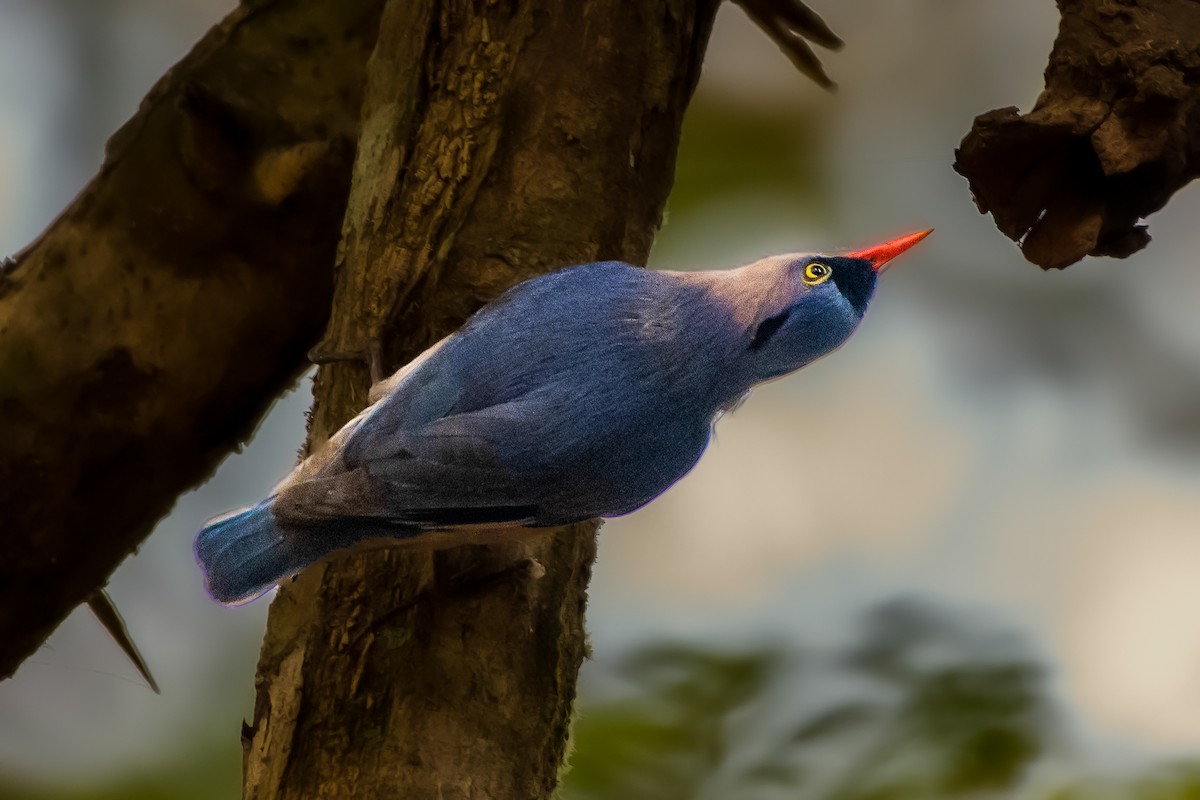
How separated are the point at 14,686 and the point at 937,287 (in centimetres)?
206

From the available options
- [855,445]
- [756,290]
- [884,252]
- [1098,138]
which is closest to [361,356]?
[756,290]

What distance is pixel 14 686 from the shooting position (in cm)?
239

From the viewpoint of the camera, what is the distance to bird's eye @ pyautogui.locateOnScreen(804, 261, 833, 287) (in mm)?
1277

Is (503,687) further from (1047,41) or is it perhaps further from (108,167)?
(1047,41)

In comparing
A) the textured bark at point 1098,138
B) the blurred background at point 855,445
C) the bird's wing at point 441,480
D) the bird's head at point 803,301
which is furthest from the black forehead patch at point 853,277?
the blurred background at point 855,445

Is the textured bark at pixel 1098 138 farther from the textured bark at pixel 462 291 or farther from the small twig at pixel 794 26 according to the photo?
the small twig at pixel 794 26

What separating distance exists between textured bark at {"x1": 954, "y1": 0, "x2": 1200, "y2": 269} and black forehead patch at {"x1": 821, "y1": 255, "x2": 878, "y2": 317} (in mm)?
→ 173

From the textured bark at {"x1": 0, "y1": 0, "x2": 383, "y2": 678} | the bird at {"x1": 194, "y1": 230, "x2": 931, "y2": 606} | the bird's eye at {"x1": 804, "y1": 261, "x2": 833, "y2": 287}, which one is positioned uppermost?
the textured bark at {"x1": 0, "y1": 0, "x2": 383, "y2": 678}

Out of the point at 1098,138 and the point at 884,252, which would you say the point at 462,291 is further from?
the point at 1098,138

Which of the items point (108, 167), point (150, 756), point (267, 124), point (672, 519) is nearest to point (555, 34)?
point (267, 124)

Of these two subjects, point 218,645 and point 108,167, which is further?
point 218,645

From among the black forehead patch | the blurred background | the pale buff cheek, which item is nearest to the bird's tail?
the pale buff cheek

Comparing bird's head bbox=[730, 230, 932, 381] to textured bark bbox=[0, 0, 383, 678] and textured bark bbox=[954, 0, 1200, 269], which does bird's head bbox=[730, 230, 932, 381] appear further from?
textured bark bbox=[0, 0, 383, 678]

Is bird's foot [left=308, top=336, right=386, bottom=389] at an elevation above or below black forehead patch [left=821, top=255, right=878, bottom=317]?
above
